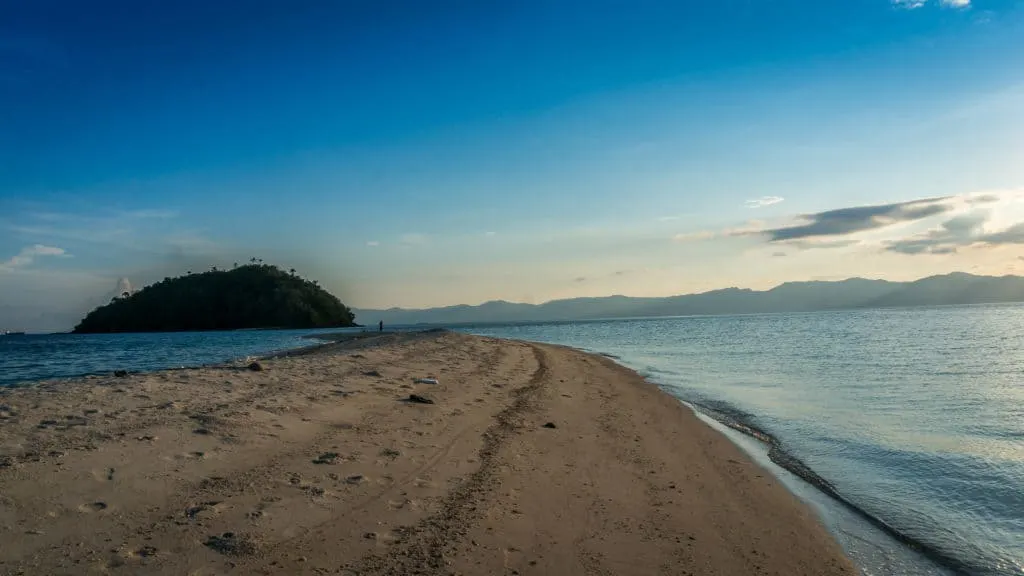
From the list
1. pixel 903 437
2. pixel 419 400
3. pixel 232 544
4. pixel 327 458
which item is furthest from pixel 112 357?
pixel 903 437

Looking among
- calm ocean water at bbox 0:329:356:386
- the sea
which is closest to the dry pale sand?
the sea

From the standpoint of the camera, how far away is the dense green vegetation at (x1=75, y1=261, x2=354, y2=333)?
13500cm

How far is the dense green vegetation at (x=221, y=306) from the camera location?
135 m

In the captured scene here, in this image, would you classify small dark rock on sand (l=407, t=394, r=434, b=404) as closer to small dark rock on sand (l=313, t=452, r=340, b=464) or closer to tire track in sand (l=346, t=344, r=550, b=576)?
tire track in sand (l=346, t=344, r=550, b=576)

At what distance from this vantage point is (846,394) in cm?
1686

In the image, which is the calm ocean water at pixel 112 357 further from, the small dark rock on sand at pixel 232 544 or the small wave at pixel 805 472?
the small wave at pixel 805 472

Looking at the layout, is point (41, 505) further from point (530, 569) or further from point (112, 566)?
point (530, 569)

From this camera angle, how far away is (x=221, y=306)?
138000 mm

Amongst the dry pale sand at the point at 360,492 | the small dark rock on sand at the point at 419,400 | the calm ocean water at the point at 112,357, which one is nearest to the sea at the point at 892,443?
the calm ocean water at the point at 112,357

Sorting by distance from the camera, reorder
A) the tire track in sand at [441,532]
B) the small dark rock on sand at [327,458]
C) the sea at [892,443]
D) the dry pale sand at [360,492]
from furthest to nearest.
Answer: the small dark rock on sand at [327,458]
the sea at [892,443]
the dry pale sand at [360,492]
the tire track in sand at [441,532]

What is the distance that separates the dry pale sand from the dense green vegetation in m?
132

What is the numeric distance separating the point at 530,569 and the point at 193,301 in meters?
152

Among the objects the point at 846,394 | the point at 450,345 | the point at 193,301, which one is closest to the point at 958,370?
the point at 846,394

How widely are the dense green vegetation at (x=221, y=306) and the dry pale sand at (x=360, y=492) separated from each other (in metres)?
132
